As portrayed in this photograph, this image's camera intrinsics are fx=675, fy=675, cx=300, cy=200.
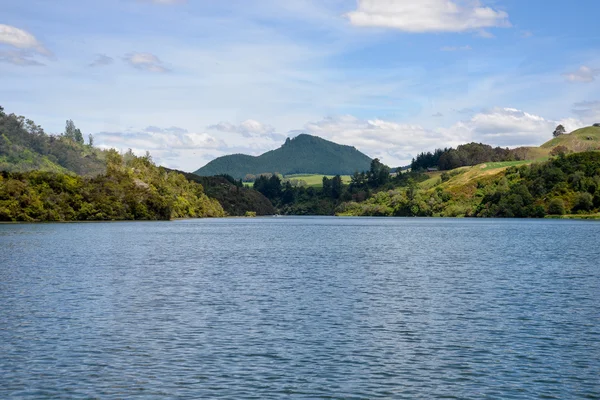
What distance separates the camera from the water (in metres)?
29.5

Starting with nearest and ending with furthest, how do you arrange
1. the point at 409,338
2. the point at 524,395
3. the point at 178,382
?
the point at 524,395
the point at 178,382
the point at 409,338

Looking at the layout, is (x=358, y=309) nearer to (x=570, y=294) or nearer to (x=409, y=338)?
(x=409, y=338)

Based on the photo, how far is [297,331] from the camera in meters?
41.1

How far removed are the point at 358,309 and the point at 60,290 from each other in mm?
26691

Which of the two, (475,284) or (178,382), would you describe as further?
(475,284)

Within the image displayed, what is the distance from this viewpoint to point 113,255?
322 ft

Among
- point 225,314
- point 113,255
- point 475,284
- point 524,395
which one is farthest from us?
point 113,255

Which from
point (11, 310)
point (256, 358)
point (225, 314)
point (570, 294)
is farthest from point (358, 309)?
point (11, 310)

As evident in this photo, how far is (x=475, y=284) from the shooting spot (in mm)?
65500

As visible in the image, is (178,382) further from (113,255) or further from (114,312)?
(113,255)

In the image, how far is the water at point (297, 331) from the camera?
96.7ft

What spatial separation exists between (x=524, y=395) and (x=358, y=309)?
22.7 m

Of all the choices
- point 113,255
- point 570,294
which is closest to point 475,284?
point 570,294

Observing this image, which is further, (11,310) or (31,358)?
(11,310)
